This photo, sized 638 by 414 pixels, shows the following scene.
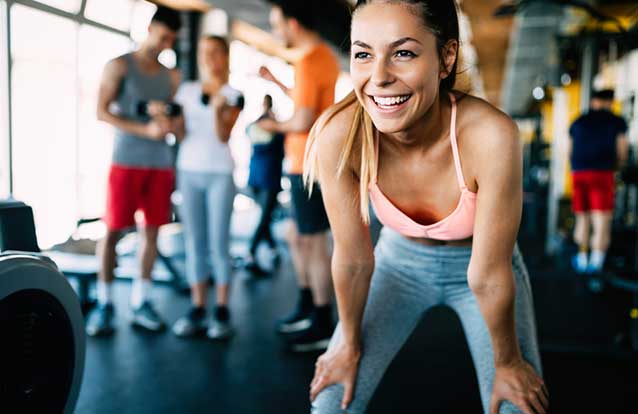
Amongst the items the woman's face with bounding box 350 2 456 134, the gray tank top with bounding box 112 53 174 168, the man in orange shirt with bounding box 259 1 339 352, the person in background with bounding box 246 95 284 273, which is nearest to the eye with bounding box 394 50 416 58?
the woman's face with bounding box 350 2 456 134

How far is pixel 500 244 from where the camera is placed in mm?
966

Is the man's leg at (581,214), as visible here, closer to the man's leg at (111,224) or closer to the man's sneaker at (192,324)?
the man's sneaker at (192,324)

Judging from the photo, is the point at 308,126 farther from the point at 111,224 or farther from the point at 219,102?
the point at 111,224

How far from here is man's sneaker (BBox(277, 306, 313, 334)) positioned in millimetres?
2361

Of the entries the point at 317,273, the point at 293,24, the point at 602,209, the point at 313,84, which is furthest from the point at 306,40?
the point at 602,209

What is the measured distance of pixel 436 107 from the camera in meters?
1.00

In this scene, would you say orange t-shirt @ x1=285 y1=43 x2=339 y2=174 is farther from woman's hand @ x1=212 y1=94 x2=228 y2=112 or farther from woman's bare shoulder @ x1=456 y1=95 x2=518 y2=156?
woman's bare shoulder @ x1=456 y1=95 x2=518 y2=156

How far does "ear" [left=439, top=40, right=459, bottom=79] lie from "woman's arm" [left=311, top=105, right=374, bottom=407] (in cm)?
18

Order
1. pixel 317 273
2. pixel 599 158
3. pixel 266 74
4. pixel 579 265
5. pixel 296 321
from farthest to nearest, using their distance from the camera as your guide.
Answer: pixel 579 265 → pixel 599 158 → pixel 296 321 → pixel 317 273 → pixel 266 74

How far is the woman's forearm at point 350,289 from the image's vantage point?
1094 millimetres

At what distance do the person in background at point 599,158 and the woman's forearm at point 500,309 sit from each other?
2645 millimetres

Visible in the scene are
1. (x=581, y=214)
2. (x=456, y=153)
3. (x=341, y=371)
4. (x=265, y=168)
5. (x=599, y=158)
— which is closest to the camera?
(x=456, y=153)

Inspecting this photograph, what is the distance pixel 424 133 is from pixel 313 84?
3.81 ft

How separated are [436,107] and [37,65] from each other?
10.9 feet
